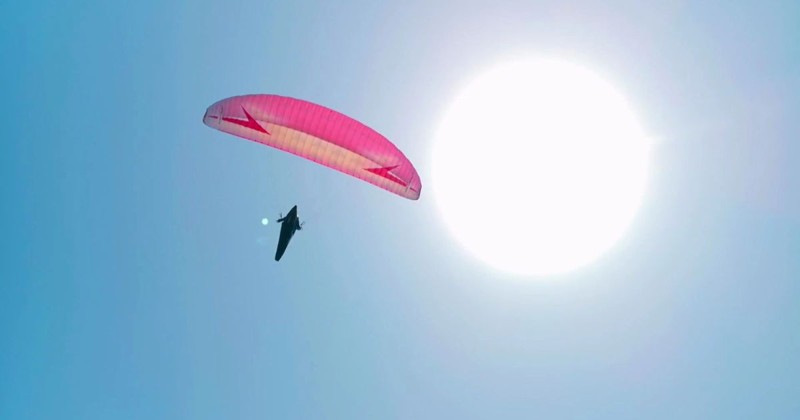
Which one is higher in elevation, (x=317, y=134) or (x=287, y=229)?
(x=317, y=134)

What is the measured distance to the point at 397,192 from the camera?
37656 mm

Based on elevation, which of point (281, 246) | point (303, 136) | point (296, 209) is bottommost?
point (281, 246)

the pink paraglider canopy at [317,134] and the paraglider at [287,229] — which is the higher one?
the pink paraglider canopy at [317,134]

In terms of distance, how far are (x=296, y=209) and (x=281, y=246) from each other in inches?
107

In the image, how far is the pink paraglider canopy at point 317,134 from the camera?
1385 inches

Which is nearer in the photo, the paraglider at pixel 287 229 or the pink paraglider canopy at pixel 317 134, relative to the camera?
the pink paraglider canopy at pixel 317 134

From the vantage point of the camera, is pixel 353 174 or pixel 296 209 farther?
pixel 296 209

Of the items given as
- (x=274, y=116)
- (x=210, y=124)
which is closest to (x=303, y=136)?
(x=274, y=116)

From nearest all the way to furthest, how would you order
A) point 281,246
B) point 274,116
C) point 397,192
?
point 274,116 < point 397,192 < point 281,246

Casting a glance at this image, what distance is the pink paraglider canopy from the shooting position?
35188 mm

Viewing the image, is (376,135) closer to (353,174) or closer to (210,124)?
(353,174)

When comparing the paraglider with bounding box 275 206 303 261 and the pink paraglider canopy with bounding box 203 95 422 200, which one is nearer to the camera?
the pink paraglider canopy with bounding box 203 95 422 200

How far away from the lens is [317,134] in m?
35.5

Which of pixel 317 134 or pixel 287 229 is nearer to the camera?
pixel 317 134
